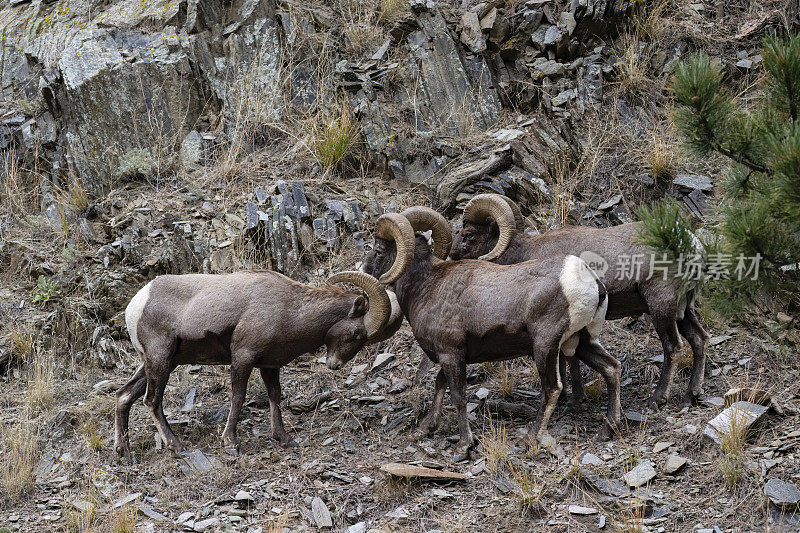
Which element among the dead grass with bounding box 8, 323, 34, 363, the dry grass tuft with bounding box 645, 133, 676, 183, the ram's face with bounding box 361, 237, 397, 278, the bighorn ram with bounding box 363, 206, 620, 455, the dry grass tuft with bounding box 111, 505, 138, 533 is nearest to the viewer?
the dry grass tuft with bounding box 111, 505, 138, 533

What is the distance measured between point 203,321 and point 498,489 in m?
3.08

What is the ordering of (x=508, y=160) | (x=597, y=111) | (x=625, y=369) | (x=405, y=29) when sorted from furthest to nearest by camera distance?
1. (x=405, y=29)
2. (x=597, y=111)
3. (x=508, y=160)
4. (x=625, y=369)

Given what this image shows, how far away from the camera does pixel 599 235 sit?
7.76 meters

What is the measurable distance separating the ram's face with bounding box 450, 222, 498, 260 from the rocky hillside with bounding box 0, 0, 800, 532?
1.30 meters

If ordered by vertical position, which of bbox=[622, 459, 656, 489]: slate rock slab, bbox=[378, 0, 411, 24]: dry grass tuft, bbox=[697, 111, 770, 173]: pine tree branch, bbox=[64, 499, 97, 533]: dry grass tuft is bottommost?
bbox=[64, 499, 97, 533]: dry grass tuft

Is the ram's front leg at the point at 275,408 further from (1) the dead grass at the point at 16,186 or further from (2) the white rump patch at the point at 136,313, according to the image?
(1) the dead grass at the point at 16,186

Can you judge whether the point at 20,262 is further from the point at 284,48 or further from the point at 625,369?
the point at 625,369

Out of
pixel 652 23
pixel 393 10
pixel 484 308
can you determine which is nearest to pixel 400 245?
pixel 484 308

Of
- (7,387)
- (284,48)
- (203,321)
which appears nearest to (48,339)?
(7,387)

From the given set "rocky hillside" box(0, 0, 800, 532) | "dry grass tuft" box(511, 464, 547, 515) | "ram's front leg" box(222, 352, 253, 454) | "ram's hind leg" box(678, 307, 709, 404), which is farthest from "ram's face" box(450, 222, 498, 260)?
"dry grass tuft" box(511, 464, 547, 515)

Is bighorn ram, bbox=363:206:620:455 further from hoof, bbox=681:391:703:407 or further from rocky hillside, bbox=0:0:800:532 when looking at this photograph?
hoof, bbox=681:391:703:407

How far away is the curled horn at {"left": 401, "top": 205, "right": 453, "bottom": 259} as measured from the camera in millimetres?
7648

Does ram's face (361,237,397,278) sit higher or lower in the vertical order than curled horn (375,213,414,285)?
lower

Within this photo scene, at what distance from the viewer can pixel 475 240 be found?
851cm
